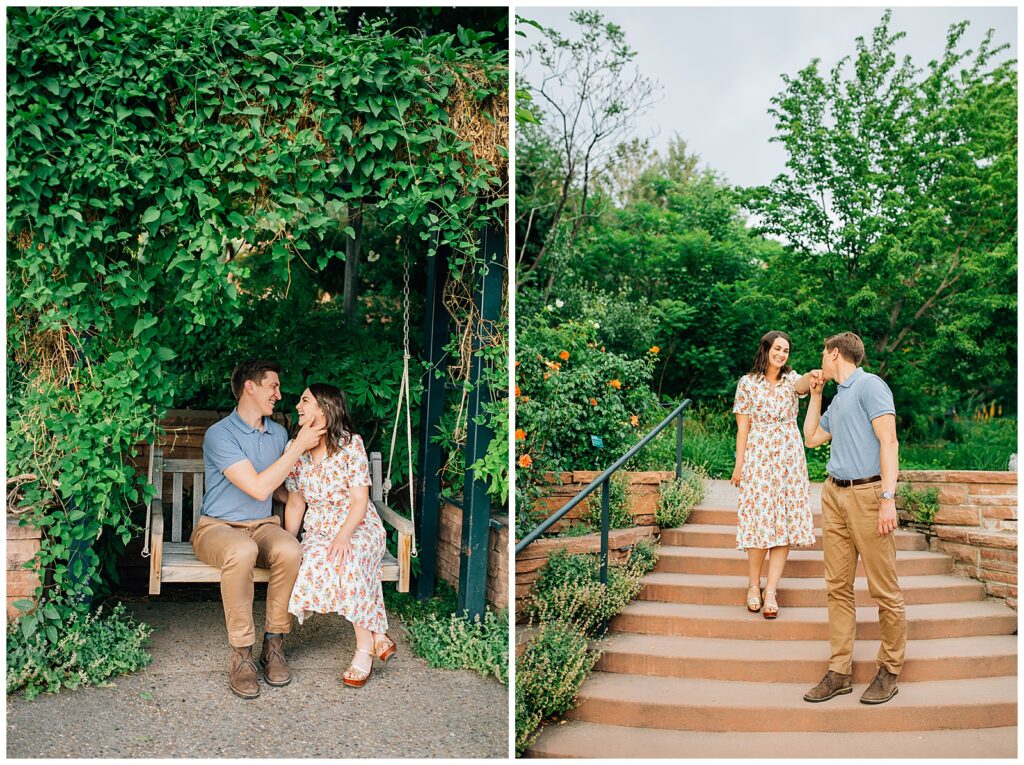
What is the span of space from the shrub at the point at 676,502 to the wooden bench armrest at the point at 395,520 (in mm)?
2236

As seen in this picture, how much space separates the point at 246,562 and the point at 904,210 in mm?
10269

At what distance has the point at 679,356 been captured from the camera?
503 inches

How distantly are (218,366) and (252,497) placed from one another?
1955 millimetres

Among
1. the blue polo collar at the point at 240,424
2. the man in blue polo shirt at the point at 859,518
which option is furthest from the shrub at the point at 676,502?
the blue polo collar at the point at 240,424

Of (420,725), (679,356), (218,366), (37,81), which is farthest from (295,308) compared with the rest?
(679,356)

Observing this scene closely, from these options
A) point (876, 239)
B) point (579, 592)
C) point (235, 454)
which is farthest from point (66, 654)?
point (876, 239)

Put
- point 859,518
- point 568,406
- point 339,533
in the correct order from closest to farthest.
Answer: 1. point 859,518
2. point 339,533
3. point 568,406

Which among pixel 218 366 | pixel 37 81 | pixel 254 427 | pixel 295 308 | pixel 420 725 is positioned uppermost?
pixel 37 81

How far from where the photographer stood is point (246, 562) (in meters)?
4.46

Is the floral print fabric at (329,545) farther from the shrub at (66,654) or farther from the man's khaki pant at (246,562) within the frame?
the shrub at (66,654)

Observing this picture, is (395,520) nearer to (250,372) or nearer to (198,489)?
(250,372)

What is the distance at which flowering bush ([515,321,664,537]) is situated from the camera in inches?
244

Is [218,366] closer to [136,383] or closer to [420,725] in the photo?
[136,383]

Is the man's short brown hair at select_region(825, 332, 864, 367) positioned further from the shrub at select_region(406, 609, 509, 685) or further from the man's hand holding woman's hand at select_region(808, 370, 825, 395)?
the shrub at select_region(406, 609, 509, 685)
